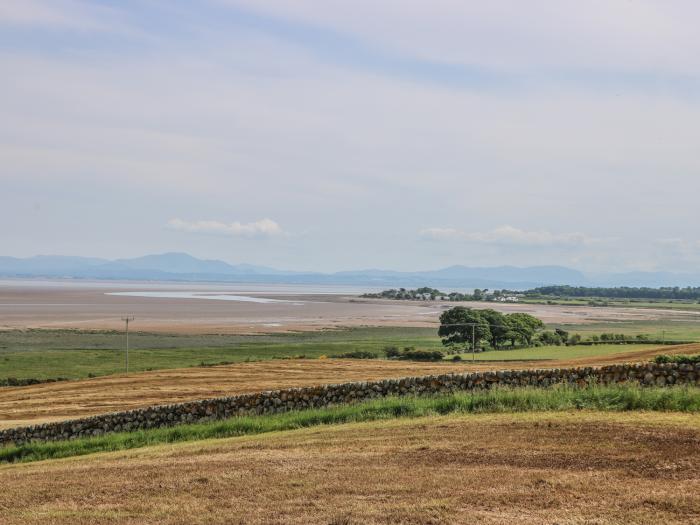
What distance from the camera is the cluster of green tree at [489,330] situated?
65875 millimetres

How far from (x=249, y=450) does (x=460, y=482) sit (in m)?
5.37

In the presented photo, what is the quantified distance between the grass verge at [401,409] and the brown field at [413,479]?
3.44 feet

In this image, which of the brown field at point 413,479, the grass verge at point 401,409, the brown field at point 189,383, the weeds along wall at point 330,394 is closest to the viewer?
the brown field at point 413,479

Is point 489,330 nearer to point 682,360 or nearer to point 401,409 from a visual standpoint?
point 682,360

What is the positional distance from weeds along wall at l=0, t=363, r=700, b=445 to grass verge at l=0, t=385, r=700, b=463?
81 cm

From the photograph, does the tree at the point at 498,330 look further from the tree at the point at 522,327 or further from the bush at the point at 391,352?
the bush at the point at 391,352

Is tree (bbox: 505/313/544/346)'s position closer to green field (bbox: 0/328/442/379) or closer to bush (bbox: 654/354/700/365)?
green field (bbox: 0/328/442/379)

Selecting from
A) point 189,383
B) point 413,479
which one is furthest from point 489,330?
point 413,479

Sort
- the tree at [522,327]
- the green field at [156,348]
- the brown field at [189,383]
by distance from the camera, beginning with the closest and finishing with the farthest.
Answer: the brown field at [189,383] → the green field at [156,348] → the tree at [522,327]

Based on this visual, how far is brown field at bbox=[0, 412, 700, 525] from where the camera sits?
975 cm

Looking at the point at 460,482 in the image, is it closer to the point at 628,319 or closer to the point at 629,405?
the point at 629,405

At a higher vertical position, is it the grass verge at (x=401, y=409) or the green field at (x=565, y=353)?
the grass verge at (x=401, y=409)

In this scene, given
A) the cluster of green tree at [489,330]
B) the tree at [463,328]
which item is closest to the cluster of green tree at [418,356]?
the cluster of green tree at [489,330]

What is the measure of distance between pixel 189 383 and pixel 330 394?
15.4 m
